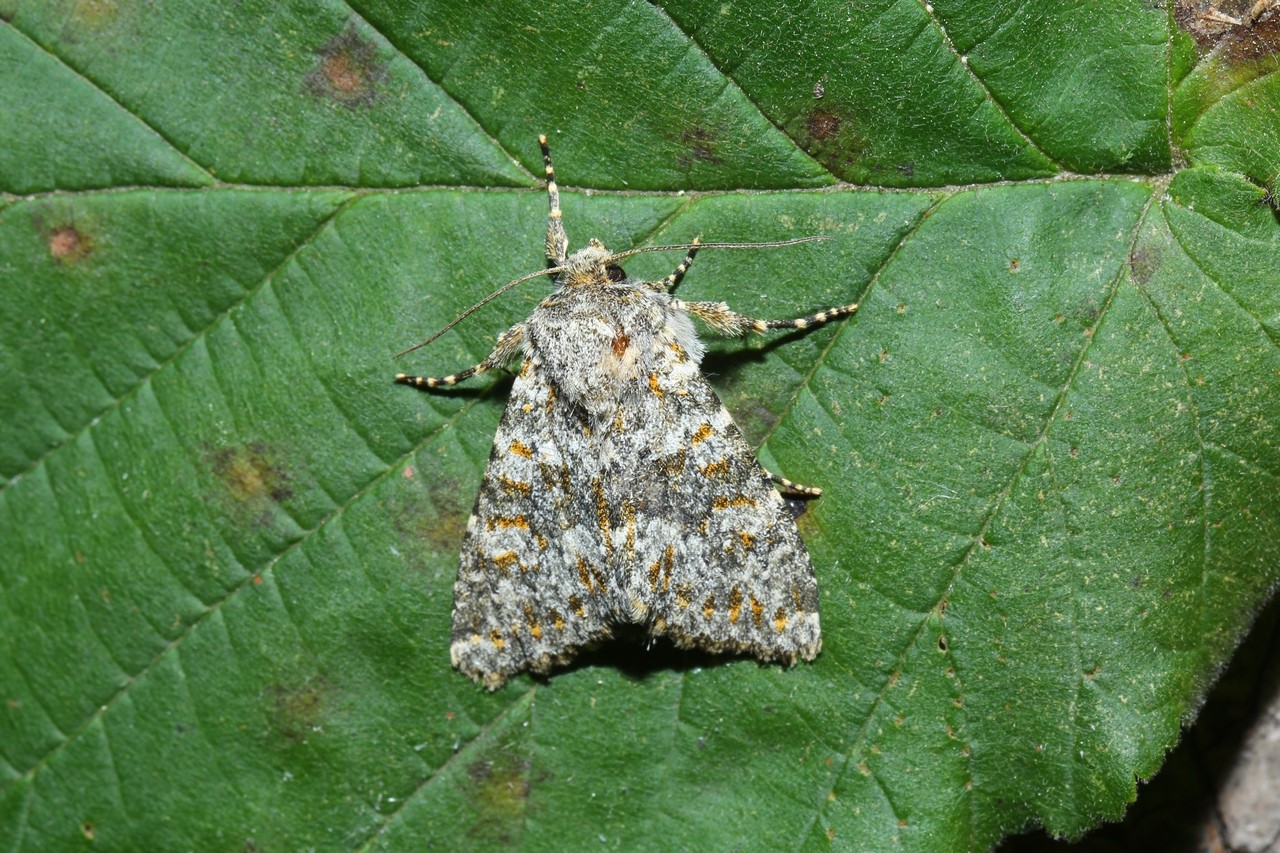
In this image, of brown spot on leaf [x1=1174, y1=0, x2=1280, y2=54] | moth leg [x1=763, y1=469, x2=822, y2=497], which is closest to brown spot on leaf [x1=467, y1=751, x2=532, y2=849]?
moth leg [x1=763, y1=469, x2=822, y2=497]

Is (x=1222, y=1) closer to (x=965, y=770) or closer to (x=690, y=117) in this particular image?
(x=690, y=117)

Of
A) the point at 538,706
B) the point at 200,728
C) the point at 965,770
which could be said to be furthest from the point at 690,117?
the point at 200,728

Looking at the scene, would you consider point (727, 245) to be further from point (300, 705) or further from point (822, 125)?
point (300, 705)

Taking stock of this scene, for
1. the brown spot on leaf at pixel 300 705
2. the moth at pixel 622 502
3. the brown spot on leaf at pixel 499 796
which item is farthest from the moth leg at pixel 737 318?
the brown spot on leaf at pixel 300 705

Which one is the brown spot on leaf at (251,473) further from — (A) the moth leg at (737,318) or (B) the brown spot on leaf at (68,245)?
(A) the moth leg at (737,318)

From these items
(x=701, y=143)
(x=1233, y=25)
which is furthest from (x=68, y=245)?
(x=1233, y=25)

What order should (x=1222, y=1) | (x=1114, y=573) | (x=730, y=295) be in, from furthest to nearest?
(x=730, y=295)
(x=1114, y=573)
(x=1222, y=1)
